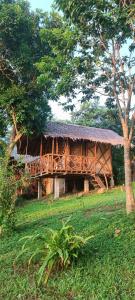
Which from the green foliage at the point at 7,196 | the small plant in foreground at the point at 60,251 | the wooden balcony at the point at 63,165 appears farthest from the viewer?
the wooden balcony at the point at 63,165

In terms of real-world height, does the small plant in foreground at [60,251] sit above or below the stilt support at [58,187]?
below

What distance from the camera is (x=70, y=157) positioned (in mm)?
20375

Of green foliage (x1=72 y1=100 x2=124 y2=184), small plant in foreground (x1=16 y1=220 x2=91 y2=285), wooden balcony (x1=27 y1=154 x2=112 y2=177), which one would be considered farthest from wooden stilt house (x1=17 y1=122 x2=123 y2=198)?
small plant in foreground (x1=16 y1=220 x2=91 y2=285)

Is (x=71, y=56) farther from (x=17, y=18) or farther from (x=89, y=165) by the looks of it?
(x=89, y=165)

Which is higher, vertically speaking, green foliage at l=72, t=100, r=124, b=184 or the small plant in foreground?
green foliage at l=72, t=100, r=124, b=184

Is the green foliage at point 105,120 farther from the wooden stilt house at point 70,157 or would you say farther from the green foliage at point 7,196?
the green foliage at point 7,196

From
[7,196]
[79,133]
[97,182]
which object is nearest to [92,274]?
→ [7,196]

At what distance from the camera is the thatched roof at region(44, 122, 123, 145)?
2011 cm

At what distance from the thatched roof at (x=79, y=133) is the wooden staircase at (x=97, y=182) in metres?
2.12

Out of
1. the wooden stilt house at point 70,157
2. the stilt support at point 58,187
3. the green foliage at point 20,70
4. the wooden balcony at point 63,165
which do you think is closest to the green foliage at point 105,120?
the wooden stilt house at point 70,157

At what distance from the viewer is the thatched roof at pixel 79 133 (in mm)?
20109

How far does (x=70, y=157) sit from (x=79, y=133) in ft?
5.91

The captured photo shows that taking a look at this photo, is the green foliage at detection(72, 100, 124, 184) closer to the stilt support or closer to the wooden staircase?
the wooden staircase

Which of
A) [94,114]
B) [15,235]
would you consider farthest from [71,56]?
[94,114]
